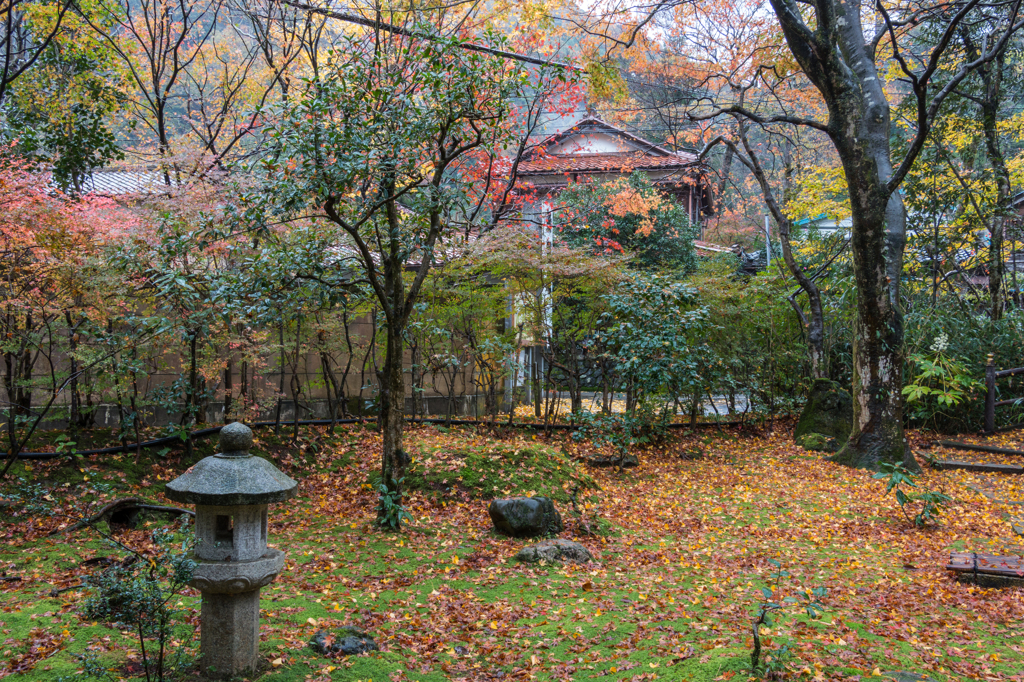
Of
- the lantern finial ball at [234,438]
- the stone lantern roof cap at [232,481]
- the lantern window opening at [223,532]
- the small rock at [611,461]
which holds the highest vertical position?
the lantern finial ball at [234,438]

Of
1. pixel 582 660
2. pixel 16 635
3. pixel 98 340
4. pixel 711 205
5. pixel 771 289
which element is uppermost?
pixel 711 205

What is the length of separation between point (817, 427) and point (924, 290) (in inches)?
176

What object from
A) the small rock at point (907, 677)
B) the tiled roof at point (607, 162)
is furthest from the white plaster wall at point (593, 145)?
the small rock at point (907, 677)

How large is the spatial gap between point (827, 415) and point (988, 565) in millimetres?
6172

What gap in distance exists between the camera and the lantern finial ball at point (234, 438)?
3.59 m

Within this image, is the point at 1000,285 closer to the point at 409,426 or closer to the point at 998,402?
the point at 998,402

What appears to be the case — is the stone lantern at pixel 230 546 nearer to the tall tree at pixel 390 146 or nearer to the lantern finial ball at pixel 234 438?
the lantern finial ball at pixel 234 438

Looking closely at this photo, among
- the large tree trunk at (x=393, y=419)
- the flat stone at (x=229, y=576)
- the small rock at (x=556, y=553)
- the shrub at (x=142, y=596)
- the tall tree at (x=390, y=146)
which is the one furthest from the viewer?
the large tree trunk at (x=393, y=419)

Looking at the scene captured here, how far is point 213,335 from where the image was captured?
7867mm

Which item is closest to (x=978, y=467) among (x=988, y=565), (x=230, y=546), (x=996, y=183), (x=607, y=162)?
(x=988, y=565)

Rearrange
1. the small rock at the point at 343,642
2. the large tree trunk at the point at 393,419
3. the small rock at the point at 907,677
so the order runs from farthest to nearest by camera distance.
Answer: the large tree trunk at the point at 393,419
the small rock at the point at 343,642
the small rock at the point at 907,677

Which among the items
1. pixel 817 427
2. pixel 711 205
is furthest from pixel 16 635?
pixel 711 205

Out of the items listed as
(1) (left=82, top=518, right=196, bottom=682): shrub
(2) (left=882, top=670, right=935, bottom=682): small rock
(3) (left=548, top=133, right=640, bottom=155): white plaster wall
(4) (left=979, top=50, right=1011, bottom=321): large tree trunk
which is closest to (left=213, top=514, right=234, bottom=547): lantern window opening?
(1) (left=82, top=518, right=196, bottom=682): shrub

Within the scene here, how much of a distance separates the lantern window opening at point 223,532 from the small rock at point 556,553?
2992 millimetres
